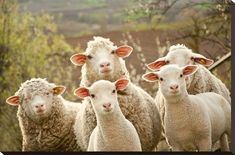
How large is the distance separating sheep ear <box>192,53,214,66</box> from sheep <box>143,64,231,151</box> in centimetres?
21

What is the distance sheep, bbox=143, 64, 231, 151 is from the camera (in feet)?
14.9

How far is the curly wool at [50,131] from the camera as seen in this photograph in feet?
16.0

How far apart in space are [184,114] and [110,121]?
0.55 m

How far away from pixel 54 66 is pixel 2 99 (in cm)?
49

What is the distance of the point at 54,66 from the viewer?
5633mm

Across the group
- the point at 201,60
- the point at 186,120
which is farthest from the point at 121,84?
the point at 201,60

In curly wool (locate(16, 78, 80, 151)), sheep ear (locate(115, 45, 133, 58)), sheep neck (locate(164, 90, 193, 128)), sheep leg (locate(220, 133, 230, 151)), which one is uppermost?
sheep ear (locate(115, 45, 133, 58))

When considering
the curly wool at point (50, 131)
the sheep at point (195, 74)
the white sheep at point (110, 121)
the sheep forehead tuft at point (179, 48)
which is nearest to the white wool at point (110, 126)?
the white sheep at point (110, 121)

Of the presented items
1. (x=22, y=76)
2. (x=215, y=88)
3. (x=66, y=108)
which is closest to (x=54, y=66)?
(x=22, y=76)

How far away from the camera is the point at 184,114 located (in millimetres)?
4707

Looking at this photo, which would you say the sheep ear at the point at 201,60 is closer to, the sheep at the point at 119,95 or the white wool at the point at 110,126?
the sheep at the point at 119,95

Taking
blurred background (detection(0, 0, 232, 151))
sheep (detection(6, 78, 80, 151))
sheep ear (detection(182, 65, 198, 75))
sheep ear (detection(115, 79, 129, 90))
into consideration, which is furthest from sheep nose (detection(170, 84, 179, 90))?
blurred background (detection(0, 0, 232, 151))

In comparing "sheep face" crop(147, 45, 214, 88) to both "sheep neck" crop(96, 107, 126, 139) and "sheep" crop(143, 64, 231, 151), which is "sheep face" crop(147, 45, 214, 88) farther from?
"sheep neck" crop(96, 107, 126, 139)

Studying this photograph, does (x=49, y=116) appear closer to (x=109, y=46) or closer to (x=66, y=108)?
(x=66, y=108)
